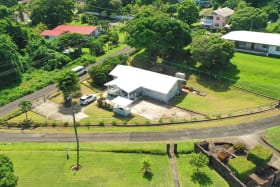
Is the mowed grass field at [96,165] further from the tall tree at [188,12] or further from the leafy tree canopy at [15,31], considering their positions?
the tall tree at [188,12]

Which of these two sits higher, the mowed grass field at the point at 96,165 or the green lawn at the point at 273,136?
the green lawn at the point at 273,136

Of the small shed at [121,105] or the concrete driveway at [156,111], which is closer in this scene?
the concrete driveway at [156,111]

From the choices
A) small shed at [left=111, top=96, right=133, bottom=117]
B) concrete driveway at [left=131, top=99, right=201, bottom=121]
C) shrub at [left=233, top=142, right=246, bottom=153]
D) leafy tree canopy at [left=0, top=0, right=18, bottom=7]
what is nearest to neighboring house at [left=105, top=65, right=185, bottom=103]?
concrete driveway at [left=131, top=99, right=201, bottom=121]

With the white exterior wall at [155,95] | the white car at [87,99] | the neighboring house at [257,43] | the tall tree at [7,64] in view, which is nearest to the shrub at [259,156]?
the white exterior wall at [155,95]

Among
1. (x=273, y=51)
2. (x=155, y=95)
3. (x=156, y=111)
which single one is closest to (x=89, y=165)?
(x=156, y=111)

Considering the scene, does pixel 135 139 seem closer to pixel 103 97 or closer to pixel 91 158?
pixel 91 158

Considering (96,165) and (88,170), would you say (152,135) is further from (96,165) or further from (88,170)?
(88,170)
